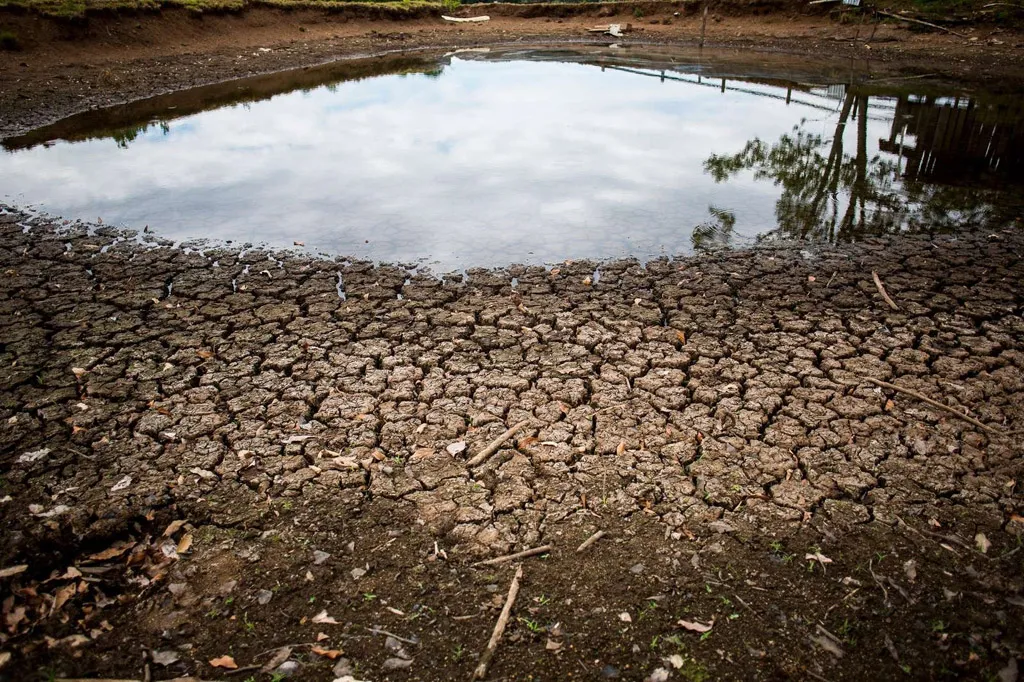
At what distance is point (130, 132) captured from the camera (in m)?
11.9

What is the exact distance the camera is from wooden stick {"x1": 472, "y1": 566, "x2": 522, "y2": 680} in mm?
2729

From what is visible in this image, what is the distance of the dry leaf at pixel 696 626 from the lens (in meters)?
2.89

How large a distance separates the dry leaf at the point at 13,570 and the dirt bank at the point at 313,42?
11556 millimetres

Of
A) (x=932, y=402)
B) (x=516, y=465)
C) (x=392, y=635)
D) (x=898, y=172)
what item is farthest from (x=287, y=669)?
(x=898, y=172)

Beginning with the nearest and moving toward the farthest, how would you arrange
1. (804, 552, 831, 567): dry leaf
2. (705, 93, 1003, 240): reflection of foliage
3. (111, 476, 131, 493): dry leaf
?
(804, 552, 831, 567): dry leaf < (111, 476, 131, 493): dry leaf < (705, 93, 1003, 240): reflection of foliage

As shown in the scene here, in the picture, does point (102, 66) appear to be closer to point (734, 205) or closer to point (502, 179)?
point (502, 179)

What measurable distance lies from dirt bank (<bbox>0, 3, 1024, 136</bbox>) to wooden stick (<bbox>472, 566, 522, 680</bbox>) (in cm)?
1312

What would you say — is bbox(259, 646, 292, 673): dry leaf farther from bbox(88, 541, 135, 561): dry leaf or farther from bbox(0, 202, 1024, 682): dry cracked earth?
bbox(88, 541, 135, 561): dry leaf

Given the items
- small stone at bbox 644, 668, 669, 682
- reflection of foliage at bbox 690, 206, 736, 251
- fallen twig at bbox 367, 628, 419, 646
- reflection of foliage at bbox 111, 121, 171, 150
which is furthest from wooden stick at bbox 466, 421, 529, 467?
reflection of foliage at bbox 111, 121, 171, 150

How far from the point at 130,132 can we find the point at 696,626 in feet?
42.7

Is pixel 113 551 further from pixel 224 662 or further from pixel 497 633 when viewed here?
pixel 497 633

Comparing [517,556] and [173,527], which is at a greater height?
[173,527]

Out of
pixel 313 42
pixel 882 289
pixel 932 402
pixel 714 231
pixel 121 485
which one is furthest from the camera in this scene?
pixel 313 42

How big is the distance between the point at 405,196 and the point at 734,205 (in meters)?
4.36
